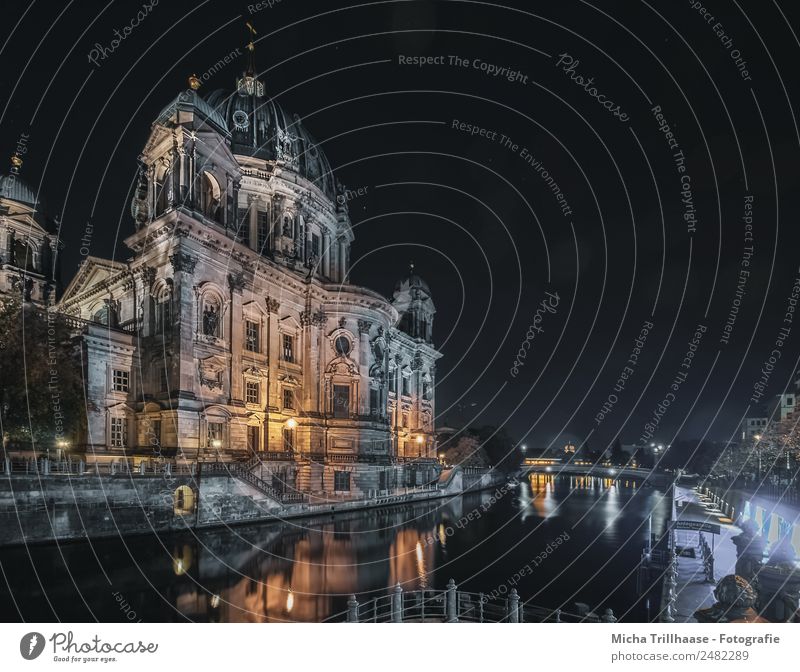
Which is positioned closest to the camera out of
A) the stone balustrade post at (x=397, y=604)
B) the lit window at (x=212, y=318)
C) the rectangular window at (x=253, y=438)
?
the stone balustrade post at (x=397, y=604)

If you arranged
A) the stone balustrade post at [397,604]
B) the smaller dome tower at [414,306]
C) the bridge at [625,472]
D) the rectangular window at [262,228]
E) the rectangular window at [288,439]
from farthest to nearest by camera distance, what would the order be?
the bridge at [625,472] < the smaller dome tower at [414,306] < the rectangular window at [262,228] < the rectangular window at [288,439] < the stone balustrade post at [397,604]

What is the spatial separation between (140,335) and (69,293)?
1880 cm

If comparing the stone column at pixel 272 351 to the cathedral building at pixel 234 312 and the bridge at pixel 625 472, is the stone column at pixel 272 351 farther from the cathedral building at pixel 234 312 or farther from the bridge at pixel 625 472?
the bridge at pixel 625 472

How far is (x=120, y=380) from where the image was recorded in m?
39.3

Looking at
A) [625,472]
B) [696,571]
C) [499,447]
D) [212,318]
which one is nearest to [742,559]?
[696,571]

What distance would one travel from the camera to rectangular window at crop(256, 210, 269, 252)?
55.1m

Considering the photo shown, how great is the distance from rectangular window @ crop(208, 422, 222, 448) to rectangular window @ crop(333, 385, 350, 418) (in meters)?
13.1

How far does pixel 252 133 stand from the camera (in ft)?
192

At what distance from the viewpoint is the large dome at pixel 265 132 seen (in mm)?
57625

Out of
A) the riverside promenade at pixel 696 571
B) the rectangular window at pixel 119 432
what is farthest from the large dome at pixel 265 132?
the riverside promenade at pixel 696 571

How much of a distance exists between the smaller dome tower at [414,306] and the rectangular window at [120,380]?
149 ft

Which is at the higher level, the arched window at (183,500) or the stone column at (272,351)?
the stone column at (272,351)

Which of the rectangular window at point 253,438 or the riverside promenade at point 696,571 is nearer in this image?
the riverside promenade at point 696,571
